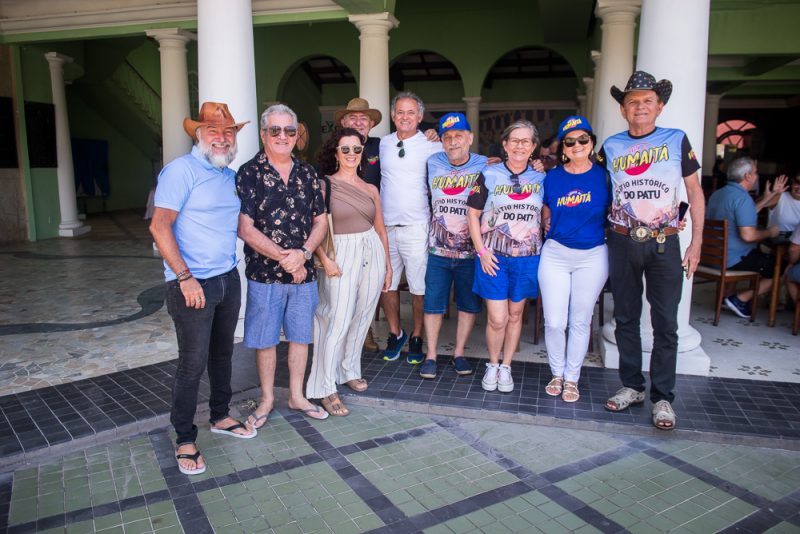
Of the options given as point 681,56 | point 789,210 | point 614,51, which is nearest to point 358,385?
point 681,56

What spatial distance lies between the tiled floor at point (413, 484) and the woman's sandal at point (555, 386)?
13.9 inches

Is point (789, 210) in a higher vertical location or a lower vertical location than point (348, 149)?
lower

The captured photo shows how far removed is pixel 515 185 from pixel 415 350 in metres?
1.49

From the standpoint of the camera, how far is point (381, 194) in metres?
4.21

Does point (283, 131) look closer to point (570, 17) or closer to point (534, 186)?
point (534, 186)

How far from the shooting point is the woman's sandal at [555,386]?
147 inches

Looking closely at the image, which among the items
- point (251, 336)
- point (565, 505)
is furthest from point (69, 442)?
point (565, 505)

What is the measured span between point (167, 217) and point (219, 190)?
30 centimetres

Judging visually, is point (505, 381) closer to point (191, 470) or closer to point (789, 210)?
point (191, 470)

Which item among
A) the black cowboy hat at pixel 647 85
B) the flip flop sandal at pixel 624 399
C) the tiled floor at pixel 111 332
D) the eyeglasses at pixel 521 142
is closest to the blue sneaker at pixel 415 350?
the tiled floor at pixel 111 332

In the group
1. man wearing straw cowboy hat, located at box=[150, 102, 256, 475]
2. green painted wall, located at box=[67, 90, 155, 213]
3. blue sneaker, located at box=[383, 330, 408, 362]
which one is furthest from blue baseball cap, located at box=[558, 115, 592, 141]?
green painted wall, located at box=[67, 90, 155, 213]

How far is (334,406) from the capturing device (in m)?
3.62

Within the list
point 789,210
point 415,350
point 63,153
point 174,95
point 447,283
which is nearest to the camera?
point 447,283

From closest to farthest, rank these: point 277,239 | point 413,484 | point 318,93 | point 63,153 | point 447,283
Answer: point 413,484 → point 277,239 → point 447,283 → point 63,153 → point 318,93
